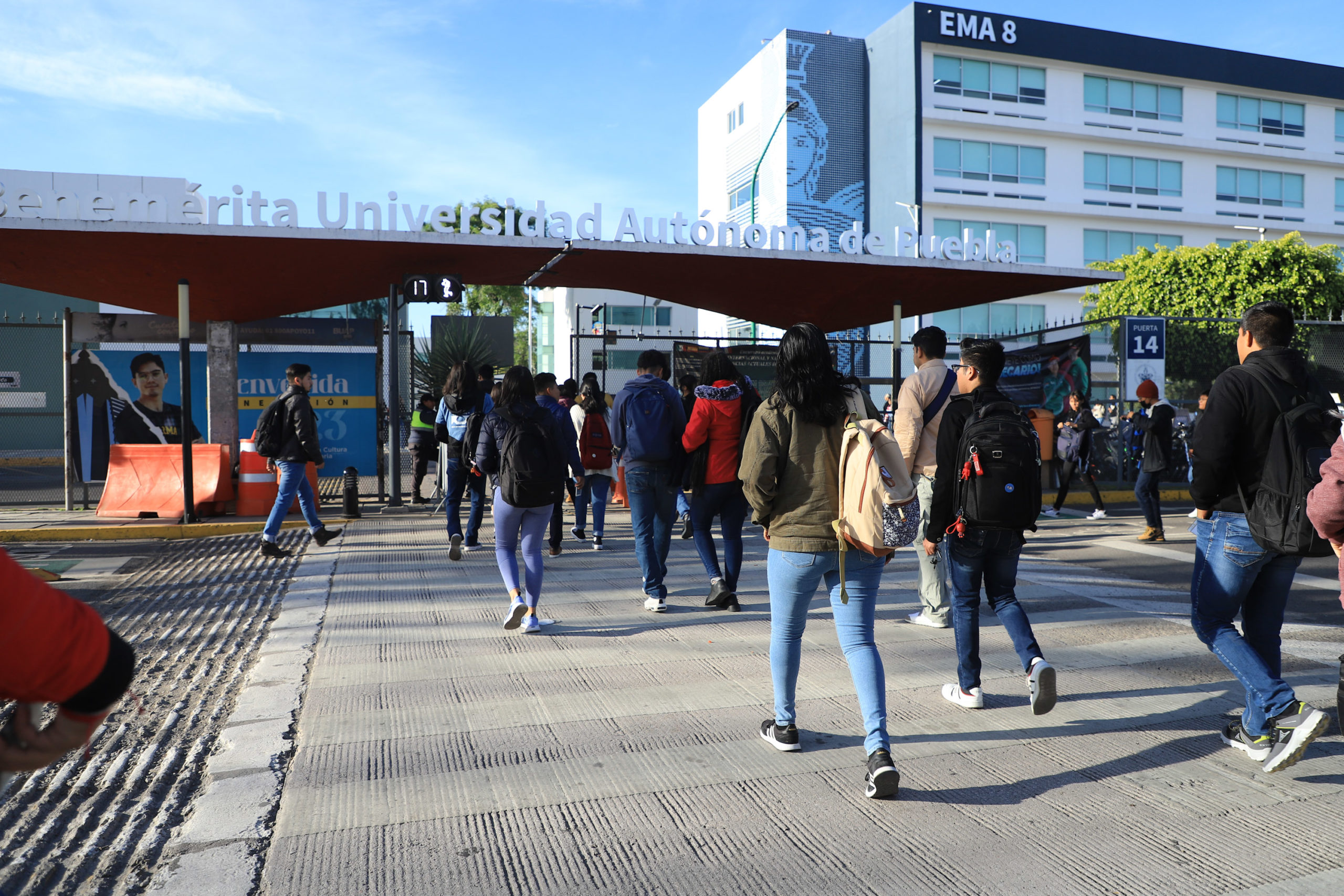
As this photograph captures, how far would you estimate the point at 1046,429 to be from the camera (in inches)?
592

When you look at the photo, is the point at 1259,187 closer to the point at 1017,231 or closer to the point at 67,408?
the point at 1017,231

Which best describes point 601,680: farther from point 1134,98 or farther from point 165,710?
point 1134,98

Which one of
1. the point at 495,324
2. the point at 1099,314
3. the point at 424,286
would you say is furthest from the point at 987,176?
the point at 424,286

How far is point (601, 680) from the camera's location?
5.09 meters

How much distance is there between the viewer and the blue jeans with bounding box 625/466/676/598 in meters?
6.83

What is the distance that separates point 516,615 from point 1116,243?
46.9m

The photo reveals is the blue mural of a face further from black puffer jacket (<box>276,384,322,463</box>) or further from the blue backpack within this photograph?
the blue backpack

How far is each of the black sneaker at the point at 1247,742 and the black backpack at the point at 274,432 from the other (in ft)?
25.5

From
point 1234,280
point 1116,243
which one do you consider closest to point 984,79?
point 1116,243

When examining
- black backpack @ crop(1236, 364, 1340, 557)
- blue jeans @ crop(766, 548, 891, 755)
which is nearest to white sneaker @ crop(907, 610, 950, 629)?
blue jeans @ crop(766, 548, 891, 755)

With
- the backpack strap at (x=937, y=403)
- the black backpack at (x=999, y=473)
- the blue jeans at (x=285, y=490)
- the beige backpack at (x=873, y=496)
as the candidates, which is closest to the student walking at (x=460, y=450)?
the blue jeans at (x=285, y=490)

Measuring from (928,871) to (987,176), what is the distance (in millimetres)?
45705

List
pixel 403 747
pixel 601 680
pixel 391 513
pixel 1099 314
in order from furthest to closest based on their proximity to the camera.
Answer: pixel 1099 314 < pixel 391 513 < pixel 601 680 < pixel 403 747

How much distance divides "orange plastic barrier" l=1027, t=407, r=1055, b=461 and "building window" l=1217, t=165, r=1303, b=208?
132ft
